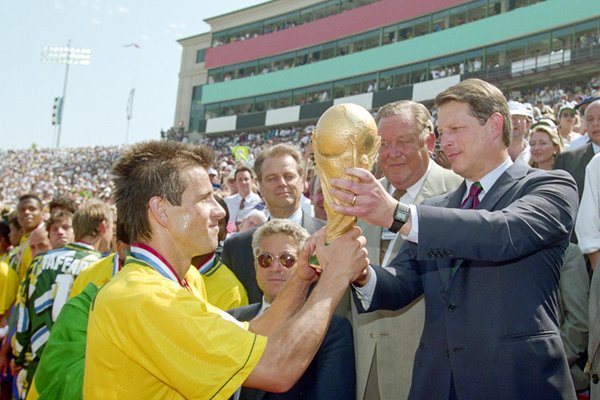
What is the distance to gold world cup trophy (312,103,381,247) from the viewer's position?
7.38 feet

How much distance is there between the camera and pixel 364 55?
4269cm

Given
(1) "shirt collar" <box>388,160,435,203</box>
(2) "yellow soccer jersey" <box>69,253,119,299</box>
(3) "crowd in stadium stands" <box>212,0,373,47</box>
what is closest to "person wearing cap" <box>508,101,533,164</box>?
(1) "shirt collar" <box>388,160,435,203</box>

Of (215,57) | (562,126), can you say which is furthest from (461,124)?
(215,57)

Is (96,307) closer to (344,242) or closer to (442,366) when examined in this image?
(344,242)

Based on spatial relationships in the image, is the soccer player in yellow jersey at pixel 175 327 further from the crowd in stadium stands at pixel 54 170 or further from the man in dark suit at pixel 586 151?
the crowd in stadium stands at pixel 54 170

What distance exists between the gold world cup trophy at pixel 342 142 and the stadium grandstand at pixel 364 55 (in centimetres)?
3155

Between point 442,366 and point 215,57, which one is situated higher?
point 215,57

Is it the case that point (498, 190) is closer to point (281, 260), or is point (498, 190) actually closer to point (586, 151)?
point (281, 260)

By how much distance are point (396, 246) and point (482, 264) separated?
0.93m

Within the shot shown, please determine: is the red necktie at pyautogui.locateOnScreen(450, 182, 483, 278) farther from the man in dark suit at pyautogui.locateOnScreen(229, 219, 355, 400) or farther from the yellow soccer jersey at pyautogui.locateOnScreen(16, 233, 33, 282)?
the yellow soccer jersey at pyautogui.locateOnScreen(16, 233, 33, 282)

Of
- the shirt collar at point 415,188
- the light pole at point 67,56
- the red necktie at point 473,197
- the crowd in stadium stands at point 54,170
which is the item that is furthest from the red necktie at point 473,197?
the light pole at point 67,56

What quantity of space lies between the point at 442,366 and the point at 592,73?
32.4m

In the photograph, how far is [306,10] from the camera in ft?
157

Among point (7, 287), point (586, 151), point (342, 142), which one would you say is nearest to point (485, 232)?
point (342, 142)
